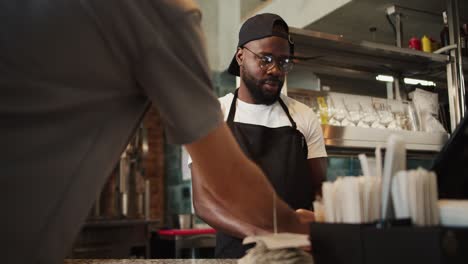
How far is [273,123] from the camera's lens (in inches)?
87.7

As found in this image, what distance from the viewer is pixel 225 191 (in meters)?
0.87

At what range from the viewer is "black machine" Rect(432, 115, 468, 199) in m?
0.88

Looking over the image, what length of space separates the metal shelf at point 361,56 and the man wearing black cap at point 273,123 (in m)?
0.76

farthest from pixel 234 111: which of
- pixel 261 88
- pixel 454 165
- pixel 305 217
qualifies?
pixel 454 165

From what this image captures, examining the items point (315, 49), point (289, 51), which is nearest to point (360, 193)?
point (289, 51)

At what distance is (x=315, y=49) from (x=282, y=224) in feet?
7.53

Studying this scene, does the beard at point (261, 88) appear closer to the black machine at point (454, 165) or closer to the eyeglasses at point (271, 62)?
the eyeglasses at point (271, 62)

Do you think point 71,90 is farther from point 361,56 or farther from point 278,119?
point 361,56

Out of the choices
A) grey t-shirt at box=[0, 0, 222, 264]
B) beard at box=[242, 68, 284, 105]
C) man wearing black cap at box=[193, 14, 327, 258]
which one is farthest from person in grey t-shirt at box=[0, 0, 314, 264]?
beard at box=[242, 68, 284, 105]

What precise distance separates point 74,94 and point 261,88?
154 cm

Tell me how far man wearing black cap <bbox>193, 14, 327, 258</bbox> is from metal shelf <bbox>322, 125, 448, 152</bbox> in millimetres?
742

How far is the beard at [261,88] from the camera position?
7.00 feet

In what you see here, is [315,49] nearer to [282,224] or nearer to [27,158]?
[282,224]

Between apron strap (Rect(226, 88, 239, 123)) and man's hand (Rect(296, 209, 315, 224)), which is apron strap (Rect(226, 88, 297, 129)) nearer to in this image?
apron strap (Rect(226, 88, 239, 123))
